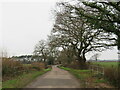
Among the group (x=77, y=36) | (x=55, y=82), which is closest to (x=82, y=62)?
(x=77, y=36)

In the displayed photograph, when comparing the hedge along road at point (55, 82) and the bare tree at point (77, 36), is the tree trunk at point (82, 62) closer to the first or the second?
the bare tree at point (77, 36)

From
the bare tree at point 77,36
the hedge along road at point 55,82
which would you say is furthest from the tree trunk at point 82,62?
the hedge along road at point 55,82

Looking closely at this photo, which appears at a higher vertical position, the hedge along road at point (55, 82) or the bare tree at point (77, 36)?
the bare tree at point (77, 36)

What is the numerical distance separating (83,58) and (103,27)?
22.6 meters

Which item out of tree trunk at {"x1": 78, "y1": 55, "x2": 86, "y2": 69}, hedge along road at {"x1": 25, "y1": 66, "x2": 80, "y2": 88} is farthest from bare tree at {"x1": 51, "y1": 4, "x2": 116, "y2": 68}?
hedge along road at {"x1": 25, "y1": 66, "x2": 80, "y2": 88}

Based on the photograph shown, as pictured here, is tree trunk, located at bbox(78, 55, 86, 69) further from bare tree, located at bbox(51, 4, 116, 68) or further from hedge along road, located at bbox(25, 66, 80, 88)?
hedge along road, located at bbox(25, 66, 80, 88)

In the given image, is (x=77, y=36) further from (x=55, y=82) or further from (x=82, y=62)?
(x=55, y=82)

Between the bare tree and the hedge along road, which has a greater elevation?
the bare tree

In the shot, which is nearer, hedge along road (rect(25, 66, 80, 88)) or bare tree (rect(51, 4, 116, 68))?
hedge along road (rect(25, 66, 80, 88))

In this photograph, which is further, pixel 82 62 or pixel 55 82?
pixel 82 62

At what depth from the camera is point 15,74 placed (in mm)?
20453

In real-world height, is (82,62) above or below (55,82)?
above

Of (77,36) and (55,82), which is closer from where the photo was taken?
(55,82)

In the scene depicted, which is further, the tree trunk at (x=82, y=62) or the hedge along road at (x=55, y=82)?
the tree trunk at (x=82, y=62)
